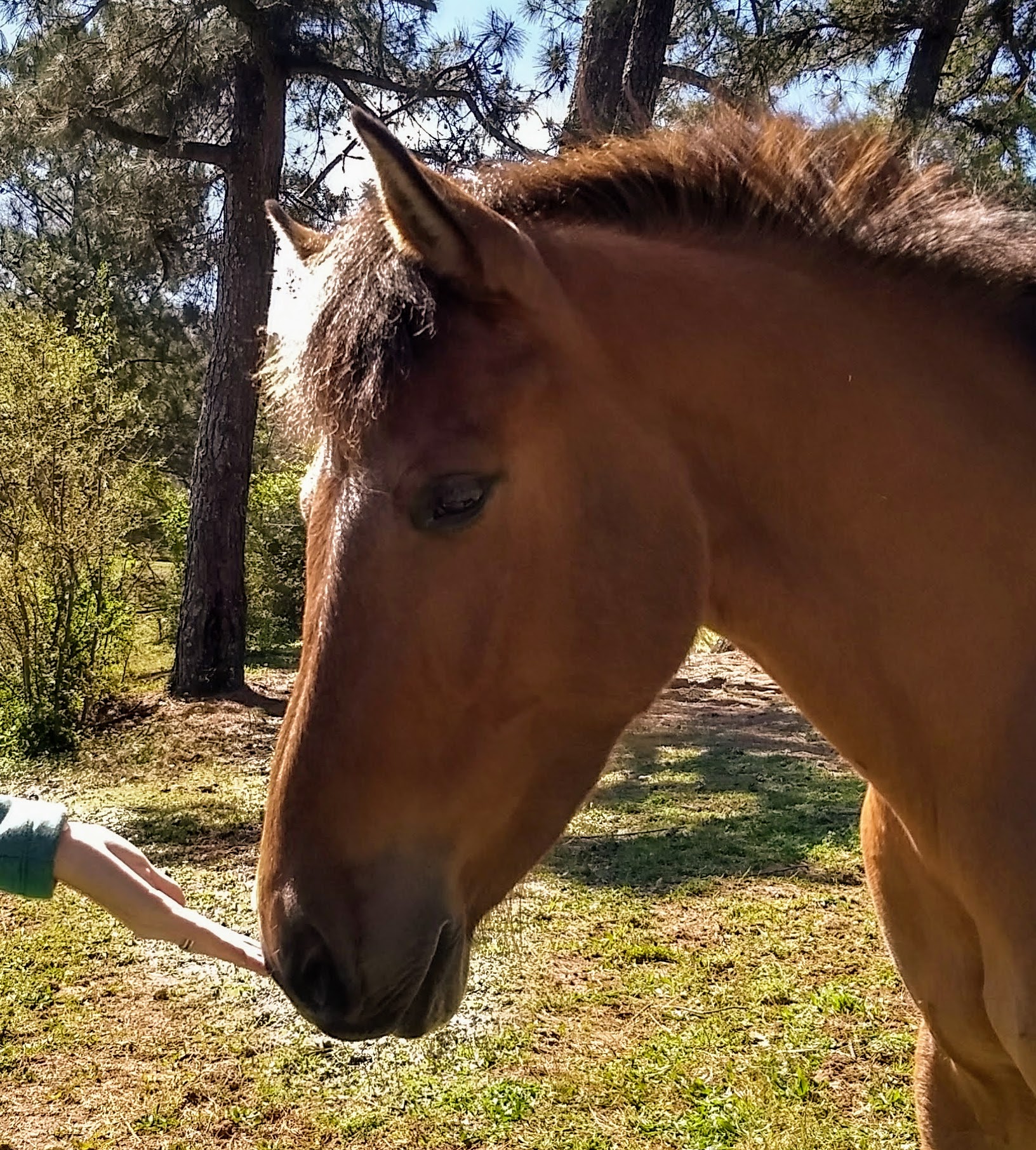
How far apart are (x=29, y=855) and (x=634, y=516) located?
172 cm

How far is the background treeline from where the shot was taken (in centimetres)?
719

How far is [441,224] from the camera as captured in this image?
1.20 m

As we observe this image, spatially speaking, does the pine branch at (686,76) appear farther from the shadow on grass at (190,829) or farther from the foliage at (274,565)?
the foliage at (274,565)

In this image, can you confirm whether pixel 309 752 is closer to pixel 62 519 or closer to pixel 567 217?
pixel 567 217

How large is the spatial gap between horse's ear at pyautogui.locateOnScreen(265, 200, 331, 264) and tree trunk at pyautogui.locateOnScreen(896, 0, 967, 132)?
7.91 metres

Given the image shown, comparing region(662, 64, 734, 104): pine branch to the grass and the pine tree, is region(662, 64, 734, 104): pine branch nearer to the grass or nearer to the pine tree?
the pine tree

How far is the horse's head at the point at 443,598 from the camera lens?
1.23 meters

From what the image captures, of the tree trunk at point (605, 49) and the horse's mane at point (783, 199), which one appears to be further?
the tree trunk at point (605, 49)

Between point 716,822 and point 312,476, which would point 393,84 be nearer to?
point 716,822

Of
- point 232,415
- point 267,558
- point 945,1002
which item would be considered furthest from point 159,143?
point 945,1002

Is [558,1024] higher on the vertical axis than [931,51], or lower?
lower

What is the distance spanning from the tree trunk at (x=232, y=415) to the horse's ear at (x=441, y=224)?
25.2ft

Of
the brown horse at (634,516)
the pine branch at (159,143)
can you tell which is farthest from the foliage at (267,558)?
the brown horse at (634,516)

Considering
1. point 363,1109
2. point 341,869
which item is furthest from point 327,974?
point 363,1109
